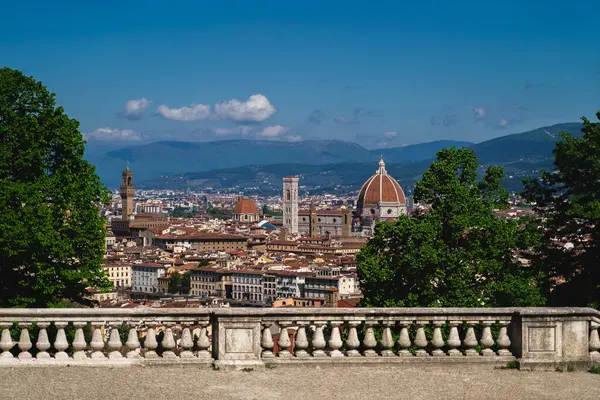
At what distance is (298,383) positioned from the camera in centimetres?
665

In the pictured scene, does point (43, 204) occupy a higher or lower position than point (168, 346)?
higher

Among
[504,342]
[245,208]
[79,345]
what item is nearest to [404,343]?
[504,342]

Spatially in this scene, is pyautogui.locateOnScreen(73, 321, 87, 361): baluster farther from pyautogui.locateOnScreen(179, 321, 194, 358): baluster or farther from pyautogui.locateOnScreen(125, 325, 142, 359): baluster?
pyautogui.locateOnScreen(179, 321, 194, 358): baluster

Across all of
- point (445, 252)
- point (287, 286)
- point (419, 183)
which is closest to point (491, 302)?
point (445, 252)

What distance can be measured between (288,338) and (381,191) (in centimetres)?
11227

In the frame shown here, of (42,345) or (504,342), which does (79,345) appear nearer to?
(42,345)

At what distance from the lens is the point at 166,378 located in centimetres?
668

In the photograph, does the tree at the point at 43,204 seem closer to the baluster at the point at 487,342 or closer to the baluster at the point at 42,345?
the baluster at the point at 42,345

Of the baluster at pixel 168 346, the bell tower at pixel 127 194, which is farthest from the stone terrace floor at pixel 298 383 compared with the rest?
the bell tower at pixel 127 194

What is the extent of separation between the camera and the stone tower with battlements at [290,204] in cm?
13525

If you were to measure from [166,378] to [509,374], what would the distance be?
2.53m

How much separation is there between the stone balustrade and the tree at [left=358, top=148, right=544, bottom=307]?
5882 millimetres

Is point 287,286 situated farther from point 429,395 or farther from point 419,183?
point 429,395

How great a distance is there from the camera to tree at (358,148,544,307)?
1364 centimetres
